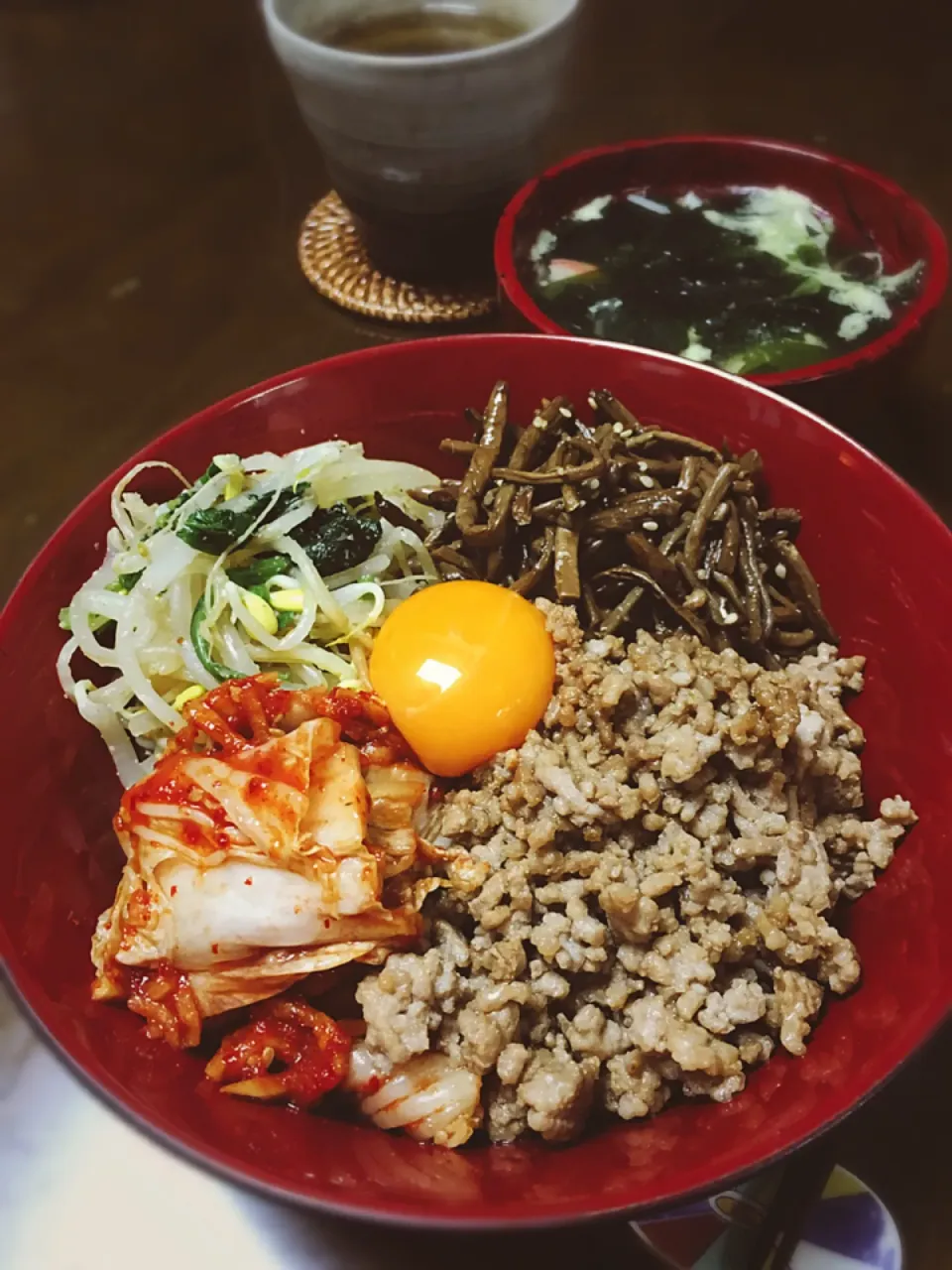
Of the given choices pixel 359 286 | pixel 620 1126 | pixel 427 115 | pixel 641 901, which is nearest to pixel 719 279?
pixel 427 115

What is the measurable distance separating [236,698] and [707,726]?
87cm

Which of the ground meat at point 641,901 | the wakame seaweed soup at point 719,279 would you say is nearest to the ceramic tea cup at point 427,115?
the wakame seaweed soup at point 719,279

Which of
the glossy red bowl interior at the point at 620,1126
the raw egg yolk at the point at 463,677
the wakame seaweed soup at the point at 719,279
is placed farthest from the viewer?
the wakame seaweed soup at the point at 719,279

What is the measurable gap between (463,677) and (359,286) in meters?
1.88

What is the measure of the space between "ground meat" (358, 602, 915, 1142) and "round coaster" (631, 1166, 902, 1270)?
26 cm

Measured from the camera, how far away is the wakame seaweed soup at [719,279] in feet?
9.45

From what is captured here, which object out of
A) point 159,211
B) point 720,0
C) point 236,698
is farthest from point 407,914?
point 720,0

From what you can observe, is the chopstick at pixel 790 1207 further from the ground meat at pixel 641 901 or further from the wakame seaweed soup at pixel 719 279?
the wakame seaweed soup at pixel 719 279

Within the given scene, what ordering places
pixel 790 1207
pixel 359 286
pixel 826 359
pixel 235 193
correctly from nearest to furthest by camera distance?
pixel 790 1207 < pixel 826 359 < pixel 359 286 < pixel 235 193

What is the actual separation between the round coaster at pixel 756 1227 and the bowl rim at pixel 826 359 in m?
1.65

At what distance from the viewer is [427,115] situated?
110 inches

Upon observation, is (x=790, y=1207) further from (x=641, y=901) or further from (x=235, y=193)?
A: (x=235, y=193)

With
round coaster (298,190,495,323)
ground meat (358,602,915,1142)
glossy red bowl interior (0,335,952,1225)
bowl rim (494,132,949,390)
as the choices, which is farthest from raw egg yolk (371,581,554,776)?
round coaster (298,190,495,323)

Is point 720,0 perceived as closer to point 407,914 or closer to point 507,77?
point 507,77
